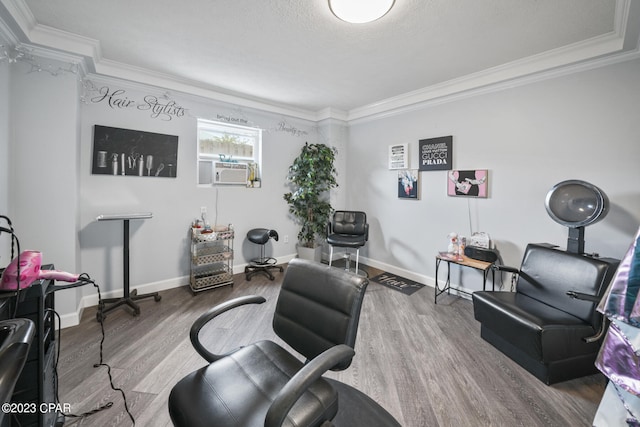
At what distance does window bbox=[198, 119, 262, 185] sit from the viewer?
11.9ft

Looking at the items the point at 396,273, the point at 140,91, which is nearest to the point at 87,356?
the point at 140,91

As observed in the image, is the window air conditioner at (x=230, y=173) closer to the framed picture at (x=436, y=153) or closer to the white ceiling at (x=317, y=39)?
the white ceiling at (x=317, y=39)

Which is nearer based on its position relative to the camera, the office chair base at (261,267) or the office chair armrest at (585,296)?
the office chair armrest at (585,296)

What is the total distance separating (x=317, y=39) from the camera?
2301 millimetres

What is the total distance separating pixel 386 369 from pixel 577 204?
6.29 ft

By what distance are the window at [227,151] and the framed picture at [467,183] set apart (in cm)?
265

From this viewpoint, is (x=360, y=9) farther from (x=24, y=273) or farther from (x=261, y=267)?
(x=261, y=267)

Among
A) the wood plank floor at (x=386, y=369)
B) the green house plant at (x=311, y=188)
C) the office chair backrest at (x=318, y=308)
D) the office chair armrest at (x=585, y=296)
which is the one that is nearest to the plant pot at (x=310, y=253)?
the green house plant at (x=311, y=188)

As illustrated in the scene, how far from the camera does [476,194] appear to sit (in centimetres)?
314

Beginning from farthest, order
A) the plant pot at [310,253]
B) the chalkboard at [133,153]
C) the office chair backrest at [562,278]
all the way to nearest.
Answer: the plant pot at [310,253], the chalkboard at [133,153], the office chair backrest at [562,278]

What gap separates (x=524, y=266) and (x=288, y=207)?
3.09 meters

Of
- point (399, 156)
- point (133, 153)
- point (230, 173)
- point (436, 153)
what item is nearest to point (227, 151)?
point (230, 173)

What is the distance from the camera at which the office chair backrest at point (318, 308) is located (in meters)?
1.19

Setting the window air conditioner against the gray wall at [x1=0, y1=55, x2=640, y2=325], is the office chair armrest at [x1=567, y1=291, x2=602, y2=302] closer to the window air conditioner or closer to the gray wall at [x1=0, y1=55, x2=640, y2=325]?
the gray wall at [x1=0, y1=55, x2=640, y2=325]
